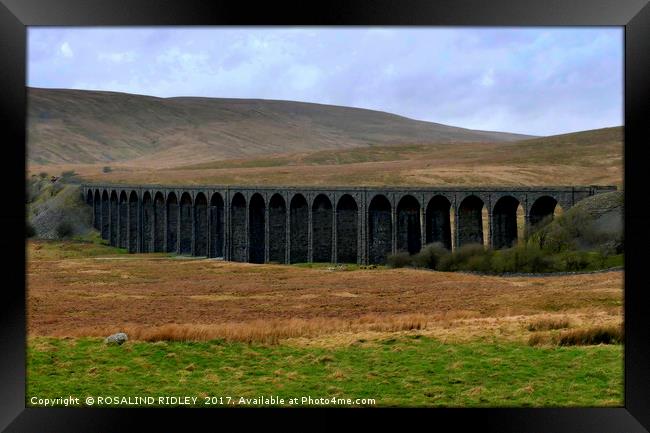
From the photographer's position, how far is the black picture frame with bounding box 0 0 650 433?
12438mm

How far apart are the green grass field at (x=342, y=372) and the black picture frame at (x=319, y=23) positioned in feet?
1.83

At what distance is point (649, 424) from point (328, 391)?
562cm

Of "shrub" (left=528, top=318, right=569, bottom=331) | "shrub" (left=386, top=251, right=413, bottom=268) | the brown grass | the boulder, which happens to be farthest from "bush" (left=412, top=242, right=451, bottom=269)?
the boulder

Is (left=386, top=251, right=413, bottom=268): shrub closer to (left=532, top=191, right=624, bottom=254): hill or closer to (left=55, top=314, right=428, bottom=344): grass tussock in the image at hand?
(left=532, top=191, right=624, bottom=254): hill

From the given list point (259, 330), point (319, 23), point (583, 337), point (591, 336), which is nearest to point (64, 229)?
point (259, 330)

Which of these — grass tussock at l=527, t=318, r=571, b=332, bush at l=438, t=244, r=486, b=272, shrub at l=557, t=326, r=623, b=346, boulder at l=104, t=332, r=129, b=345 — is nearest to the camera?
shrub at l=557, t=326, r=623, b=346

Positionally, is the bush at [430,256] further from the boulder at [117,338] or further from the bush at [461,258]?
the boulder at [117,338]

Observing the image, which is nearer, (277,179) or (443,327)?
(443,327)

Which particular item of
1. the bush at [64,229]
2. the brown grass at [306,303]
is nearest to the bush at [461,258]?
the brown grass at [306,303]

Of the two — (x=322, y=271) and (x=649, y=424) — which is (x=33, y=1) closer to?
(x=649, y=424)

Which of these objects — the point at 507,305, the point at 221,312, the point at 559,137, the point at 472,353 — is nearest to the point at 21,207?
the point at 472,353

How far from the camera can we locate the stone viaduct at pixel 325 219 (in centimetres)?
4588

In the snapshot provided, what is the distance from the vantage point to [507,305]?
27.6 meters

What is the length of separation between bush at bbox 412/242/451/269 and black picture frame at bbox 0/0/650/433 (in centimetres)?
3238
